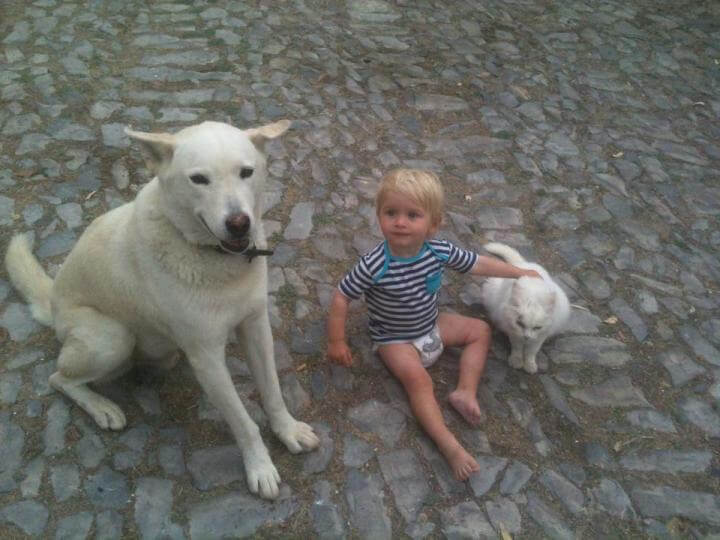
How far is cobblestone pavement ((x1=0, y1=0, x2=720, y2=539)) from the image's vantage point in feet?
10.2

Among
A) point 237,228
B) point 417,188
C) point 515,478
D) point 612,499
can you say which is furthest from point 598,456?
point 237,228

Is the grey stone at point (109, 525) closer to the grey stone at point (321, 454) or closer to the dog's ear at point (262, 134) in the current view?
the grey stone at point (321, 454)

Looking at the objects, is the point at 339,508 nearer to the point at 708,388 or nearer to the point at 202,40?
the point at 708,388

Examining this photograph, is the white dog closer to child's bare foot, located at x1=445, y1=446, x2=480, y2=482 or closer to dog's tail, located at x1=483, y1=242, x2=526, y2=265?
child's bare foot, located at x1=445, y1=446, x2=480, y2=482

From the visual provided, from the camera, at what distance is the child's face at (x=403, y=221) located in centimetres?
326

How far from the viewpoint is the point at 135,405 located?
3.42m

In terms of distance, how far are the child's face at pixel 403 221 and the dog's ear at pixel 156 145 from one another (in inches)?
47.5

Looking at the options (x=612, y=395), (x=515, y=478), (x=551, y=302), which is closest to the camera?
(x=515, y=478)

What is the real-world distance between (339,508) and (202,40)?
5.30m

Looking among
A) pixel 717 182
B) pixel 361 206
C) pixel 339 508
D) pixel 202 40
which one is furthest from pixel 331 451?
pixel 202 40

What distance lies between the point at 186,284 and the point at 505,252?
7.89 feet

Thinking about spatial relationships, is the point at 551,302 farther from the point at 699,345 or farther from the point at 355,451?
the point at 355,451

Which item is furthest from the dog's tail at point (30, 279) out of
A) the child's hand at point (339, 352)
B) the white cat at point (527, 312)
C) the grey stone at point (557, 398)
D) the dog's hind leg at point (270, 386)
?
the grey stone at point (557, 398)

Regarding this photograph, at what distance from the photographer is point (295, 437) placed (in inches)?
127
